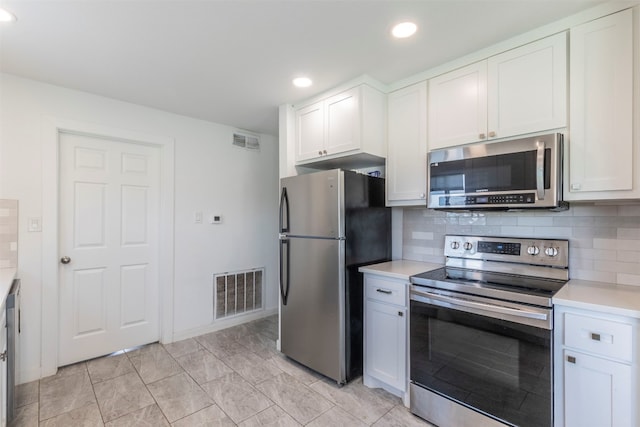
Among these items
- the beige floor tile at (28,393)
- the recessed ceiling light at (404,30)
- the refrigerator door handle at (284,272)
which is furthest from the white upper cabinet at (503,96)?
the beige floor tile at (28,393)

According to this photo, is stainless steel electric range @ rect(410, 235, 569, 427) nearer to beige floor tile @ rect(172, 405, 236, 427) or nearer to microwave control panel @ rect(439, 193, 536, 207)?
microwave control panel @ rect(439, 193, 536, 207)

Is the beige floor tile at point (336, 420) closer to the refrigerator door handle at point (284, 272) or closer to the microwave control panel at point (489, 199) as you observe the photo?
the refrigerator door handle at point (284, 272)

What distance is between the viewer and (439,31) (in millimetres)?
1793

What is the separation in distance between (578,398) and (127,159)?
368 cm

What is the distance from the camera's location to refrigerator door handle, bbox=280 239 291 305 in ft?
8.80

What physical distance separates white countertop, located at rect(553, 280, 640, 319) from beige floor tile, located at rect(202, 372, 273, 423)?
191 cm

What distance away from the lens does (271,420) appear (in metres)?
1.95

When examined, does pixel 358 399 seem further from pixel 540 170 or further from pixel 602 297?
pixel 540 170

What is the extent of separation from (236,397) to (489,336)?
174cm

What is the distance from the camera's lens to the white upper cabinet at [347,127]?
234cm

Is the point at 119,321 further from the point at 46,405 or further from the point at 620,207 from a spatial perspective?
the point at 620,207


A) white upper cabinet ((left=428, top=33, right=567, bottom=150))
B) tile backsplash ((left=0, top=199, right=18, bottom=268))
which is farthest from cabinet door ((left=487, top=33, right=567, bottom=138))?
tile backsplash ((left=0, top=199, right=18, bottom=268))

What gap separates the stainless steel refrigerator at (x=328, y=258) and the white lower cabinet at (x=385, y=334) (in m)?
0.13

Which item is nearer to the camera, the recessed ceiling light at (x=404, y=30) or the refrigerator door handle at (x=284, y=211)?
the recessed ceiling light at (x=404, y=30)
